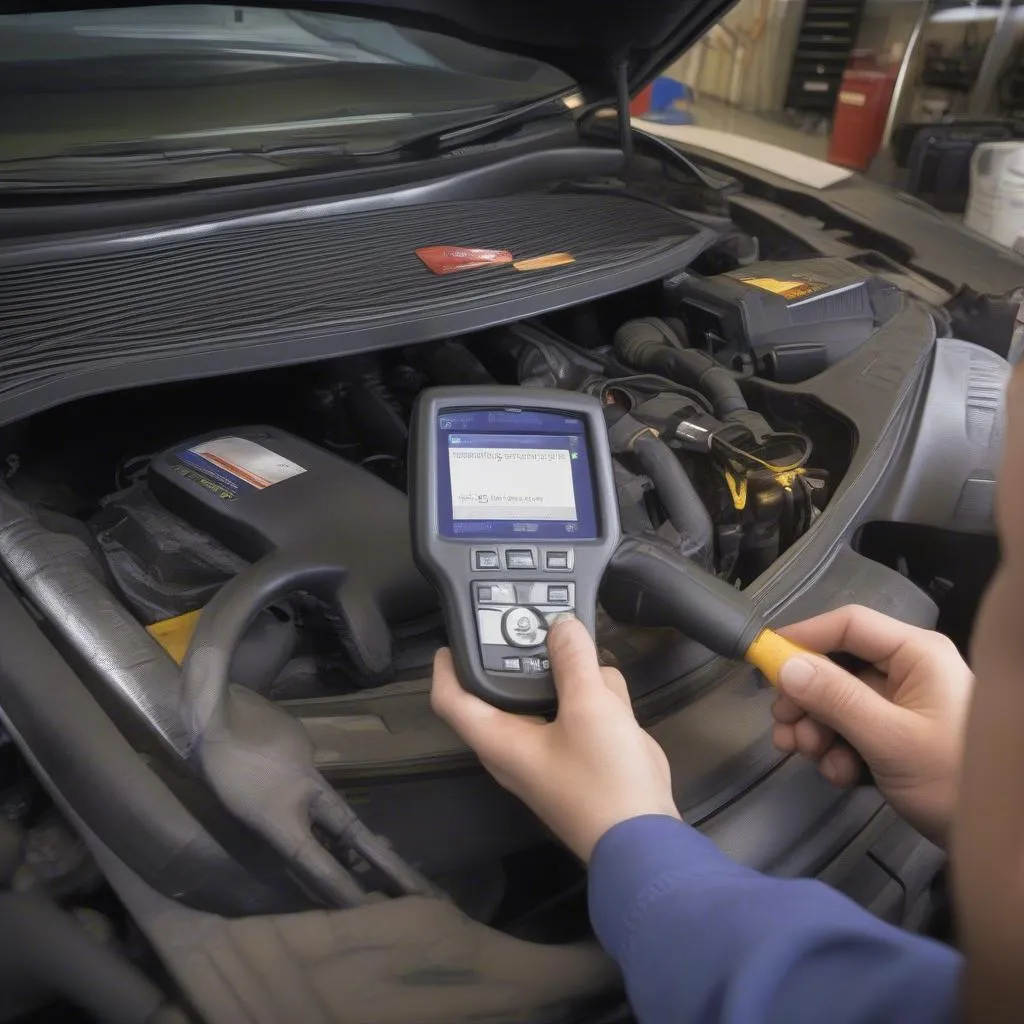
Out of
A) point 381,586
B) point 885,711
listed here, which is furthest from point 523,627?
point 885,711

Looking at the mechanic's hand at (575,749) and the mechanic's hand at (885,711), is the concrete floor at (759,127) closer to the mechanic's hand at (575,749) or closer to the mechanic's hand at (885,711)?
the mechanic's hand at (885,711)

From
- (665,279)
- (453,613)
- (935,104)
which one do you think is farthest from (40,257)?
(935,104)

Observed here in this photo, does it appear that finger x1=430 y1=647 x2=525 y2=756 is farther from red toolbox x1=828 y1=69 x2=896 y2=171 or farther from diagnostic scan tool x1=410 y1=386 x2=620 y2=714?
red toolbox x1=828 y1=69 x2=896 y2=171

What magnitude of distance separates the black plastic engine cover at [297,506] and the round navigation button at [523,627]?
0.37ft

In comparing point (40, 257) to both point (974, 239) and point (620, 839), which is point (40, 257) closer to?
Result: point (620, 839)

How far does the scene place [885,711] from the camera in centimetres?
59

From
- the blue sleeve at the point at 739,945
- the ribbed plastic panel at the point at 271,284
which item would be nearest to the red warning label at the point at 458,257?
the ribbed plastic panel at the point at 271,284

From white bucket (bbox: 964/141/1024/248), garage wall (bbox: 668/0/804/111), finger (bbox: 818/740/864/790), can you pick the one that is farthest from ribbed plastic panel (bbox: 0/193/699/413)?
garage wall (bbox: 668/0/804/111)

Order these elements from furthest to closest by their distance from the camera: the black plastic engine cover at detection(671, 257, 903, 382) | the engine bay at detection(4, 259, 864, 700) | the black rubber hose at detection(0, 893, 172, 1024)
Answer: the black plastic engine cover at detection(671, 257, 903, 382), the engine bay at detection(4, 259, 864, 700), the black rubber hose at detection(0, 893, 172, 1024)

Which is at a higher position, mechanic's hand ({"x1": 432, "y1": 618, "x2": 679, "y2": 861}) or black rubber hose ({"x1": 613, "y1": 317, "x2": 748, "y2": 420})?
black rubber hose ({"x1": 613, "y1": 317, "x2": 748, "y2": 420})

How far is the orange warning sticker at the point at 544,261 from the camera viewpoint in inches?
36.9

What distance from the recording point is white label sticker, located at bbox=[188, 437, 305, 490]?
0.74 metres

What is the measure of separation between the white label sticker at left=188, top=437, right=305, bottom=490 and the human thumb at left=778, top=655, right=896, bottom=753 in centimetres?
43

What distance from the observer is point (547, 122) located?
1.26 m
